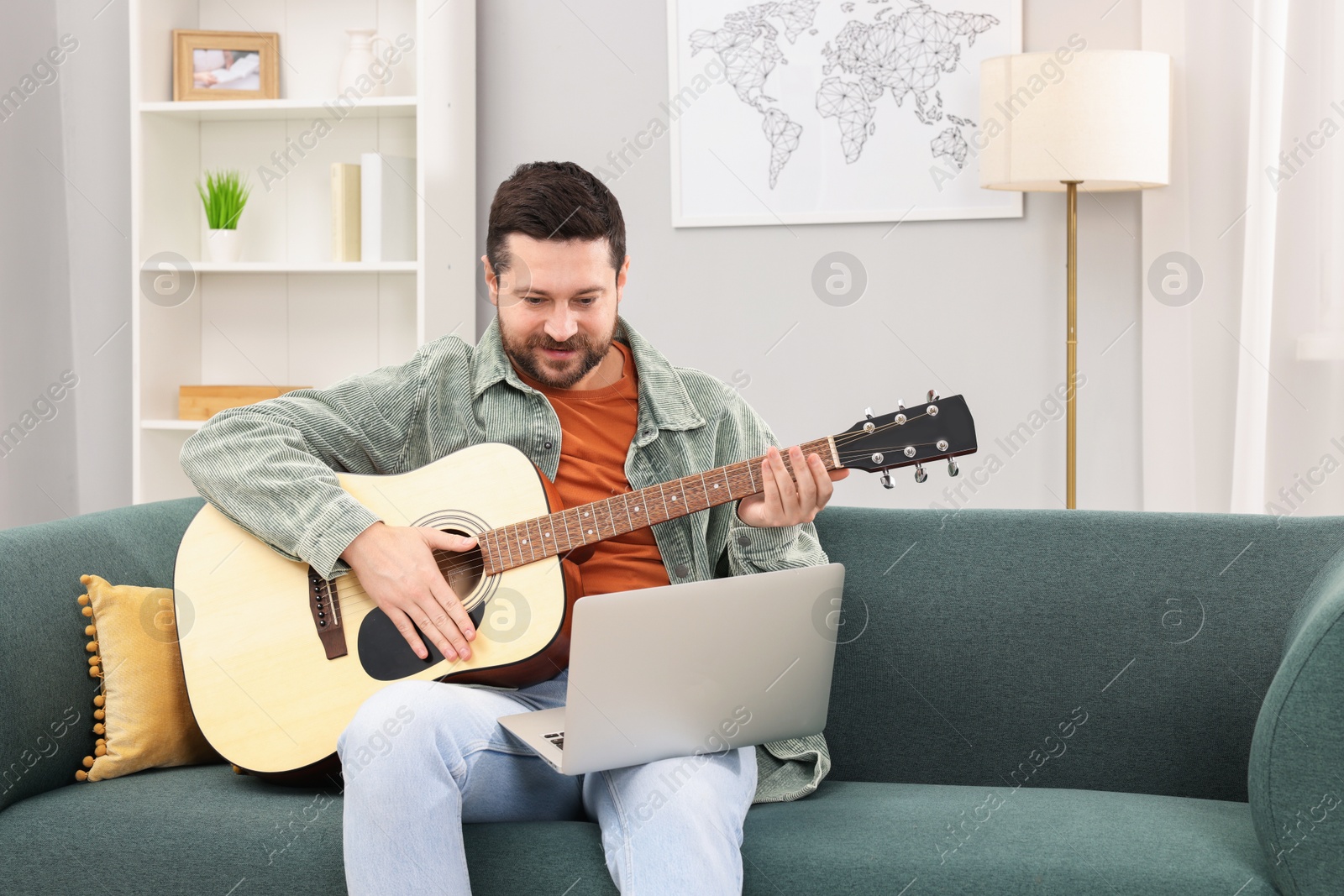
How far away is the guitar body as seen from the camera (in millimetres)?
1382

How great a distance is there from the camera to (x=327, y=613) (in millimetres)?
1439

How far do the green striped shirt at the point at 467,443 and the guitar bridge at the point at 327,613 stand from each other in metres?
0.03

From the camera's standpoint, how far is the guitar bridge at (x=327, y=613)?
142 centimetres

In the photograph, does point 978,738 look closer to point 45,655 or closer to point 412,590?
point 412,590

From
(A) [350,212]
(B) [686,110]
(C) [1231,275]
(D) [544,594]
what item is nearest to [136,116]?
(A) [350,212]

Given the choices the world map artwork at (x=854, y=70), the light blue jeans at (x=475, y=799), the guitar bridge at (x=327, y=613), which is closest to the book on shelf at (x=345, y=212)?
the world map artwork at (x=854, y=70)

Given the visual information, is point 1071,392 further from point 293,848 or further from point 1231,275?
point 293,848

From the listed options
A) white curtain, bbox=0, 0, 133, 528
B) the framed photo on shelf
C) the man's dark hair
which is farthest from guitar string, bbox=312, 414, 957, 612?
white curtain, bbox=0, 0, 133, 528

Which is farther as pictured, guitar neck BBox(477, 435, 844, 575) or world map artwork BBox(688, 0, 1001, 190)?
world map artwork BBox(688, 0, 1001, 190)

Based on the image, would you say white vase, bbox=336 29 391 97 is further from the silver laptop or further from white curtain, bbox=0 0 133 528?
the silver laptop

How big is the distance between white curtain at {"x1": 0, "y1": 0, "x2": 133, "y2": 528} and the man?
179 cm

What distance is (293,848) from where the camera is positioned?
4.25 feet

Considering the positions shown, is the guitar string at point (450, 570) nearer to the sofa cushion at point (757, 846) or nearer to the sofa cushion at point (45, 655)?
the sofa cushion at point (757, 846)

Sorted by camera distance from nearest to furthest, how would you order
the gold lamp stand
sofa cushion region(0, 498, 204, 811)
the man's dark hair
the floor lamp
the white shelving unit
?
1. sofa cushion region(0, 498, 204, 811)
2. the man's dark hair
3. the floor lamp
4. the gold lamp stand
5. the white shelving unit
